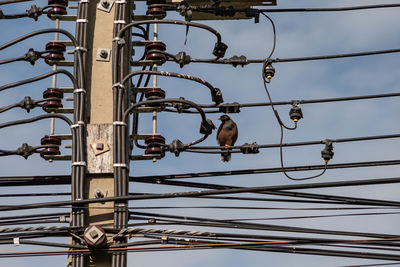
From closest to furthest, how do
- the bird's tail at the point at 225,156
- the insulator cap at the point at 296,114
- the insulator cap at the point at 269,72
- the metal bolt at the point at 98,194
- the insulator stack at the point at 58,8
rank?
1. the metal bolt at the point at 98,194
2. the insulator stack at the point at 58,8
3. the bird's tail at the point at 225,156
4. the insulator cap at the point at 296,114
5. the insulator cap at the point at 269,72

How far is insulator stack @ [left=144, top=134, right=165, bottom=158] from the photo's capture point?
1219cm

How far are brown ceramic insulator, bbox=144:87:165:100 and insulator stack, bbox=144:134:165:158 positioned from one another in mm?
538

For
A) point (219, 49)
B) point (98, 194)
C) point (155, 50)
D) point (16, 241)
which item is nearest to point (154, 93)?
point (155, 50)

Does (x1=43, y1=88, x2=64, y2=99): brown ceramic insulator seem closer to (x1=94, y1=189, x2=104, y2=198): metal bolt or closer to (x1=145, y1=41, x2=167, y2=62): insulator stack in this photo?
(x1=145, y1=41, x2=167, y2=62): insulator stack

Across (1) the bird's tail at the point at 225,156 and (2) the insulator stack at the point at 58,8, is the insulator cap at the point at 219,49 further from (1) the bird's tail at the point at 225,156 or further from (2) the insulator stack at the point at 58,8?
(2) the insulator stack at the point at 58,8

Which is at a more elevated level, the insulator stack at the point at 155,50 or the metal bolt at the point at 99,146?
the insulator stack at the point at 155,50

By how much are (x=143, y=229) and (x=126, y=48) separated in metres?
2.57

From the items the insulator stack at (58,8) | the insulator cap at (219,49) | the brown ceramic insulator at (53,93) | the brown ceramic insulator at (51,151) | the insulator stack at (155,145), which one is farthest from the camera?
the insulator cap at (219,49)

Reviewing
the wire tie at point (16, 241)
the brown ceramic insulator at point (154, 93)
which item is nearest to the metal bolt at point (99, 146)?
the brown ceramic insulator at point (154, 93)

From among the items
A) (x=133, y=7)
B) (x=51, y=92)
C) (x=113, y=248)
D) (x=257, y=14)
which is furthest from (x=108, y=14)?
(x=113, y=248)

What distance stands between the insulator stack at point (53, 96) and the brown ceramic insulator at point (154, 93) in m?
1.17

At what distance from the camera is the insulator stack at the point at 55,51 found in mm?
12469

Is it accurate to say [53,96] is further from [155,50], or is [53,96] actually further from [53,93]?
[155,50]

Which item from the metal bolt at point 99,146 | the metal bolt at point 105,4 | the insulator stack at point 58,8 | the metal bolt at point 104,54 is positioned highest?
the insulator stack at point 58,8
